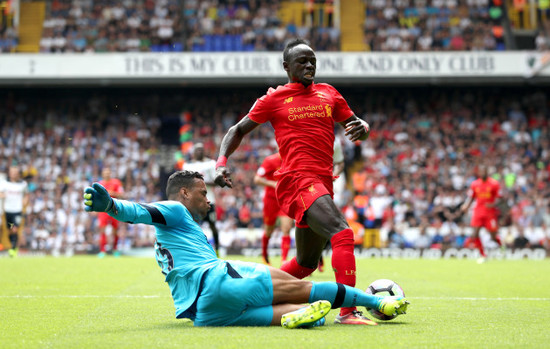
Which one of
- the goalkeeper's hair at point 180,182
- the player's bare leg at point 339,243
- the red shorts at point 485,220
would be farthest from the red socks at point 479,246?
the goalkeeper's hair at point 180,182

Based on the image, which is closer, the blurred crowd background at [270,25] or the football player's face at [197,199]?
the football player's face at [197,199]

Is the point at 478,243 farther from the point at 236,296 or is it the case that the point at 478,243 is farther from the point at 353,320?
the point at 236,296

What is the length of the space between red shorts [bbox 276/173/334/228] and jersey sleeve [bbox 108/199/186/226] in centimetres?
112

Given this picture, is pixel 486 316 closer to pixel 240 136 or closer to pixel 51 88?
pixel 240 136

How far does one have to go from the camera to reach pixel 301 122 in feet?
19.8

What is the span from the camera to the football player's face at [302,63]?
6.02 metres

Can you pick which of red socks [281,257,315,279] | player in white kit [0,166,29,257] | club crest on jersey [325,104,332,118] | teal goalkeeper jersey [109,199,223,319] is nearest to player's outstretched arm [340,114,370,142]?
club crest on jersey [325,104,332,118]

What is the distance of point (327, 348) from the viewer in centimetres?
414

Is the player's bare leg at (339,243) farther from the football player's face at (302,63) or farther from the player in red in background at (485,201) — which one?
the player in red in background at (485,201)

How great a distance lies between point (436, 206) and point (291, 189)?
19.0 metres

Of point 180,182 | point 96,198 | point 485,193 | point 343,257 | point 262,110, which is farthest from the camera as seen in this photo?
point 485,193

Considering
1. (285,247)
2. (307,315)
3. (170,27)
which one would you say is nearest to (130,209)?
(307,315)

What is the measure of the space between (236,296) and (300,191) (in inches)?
49.0

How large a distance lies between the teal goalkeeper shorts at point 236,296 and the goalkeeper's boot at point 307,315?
7.9 inches
